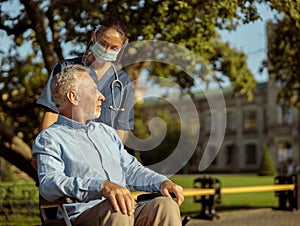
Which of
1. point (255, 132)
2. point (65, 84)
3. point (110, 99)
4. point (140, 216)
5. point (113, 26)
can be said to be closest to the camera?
point (140, 216)

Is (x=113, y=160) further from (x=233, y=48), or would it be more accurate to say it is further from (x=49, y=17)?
(x=233, y=48)

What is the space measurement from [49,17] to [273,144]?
181 feet

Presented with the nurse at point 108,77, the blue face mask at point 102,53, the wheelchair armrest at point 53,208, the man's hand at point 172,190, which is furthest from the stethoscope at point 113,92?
the wheelchair armrest at point 53,208

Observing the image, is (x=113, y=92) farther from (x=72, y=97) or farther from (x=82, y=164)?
(x=82, y=164)

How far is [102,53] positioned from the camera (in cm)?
355

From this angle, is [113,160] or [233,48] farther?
[233,48]

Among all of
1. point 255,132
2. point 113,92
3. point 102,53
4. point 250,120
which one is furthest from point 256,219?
point 250,120

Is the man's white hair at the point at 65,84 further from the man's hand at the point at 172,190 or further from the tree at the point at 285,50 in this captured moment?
the tree at the point at 285,50

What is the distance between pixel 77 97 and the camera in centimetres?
286

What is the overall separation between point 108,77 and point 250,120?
65130 millimetres

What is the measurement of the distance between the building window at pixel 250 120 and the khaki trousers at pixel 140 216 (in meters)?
65.1

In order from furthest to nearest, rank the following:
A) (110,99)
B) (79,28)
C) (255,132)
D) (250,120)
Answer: (250,120) < (255,132) < (79,28) < (110,99)

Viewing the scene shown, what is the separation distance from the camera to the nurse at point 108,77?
350cm

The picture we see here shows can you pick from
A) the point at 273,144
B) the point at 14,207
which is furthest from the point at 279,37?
the point at 273,144
